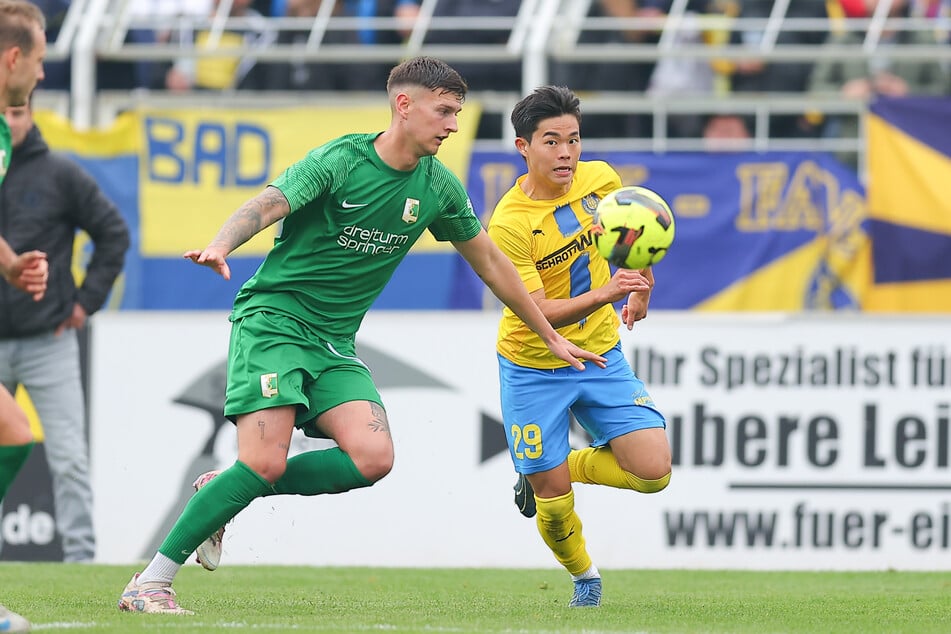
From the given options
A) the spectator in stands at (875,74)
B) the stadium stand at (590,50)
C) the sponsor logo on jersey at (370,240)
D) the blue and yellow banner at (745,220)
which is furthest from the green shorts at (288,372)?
the spectator in stands at (875,74)

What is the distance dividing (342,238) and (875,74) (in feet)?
24.9

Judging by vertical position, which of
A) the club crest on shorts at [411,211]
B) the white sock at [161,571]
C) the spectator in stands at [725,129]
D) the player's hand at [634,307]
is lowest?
the white sock at [161,571]

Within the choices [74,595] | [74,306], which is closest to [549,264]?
[74,595]

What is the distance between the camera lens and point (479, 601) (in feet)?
26.0

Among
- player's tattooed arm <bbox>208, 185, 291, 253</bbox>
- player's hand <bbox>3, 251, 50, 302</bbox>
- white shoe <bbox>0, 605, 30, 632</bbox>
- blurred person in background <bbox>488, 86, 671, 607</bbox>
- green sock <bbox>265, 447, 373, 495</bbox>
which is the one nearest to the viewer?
white shoe <bbox>0, 605, 30, 632</bbox>

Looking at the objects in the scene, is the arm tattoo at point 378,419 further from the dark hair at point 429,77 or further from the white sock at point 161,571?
the dark hair at point 429,77

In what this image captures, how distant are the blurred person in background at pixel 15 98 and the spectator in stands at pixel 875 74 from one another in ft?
26.1

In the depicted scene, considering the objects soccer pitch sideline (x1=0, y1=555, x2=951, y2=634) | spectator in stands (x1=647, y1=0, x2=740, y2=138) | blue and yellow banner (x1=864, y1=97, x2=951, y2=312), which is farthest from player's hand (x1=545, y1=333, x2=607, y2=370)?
spectator in stands (x1=647, y1=0, x2=740, y2=138)

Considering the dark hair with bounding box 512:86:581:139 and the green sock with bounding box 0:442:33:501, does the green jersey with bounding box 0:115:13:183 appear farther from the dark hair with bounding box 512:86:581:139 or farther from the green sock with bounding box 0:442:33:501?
the dark hair with bounding box 512:86:581:139

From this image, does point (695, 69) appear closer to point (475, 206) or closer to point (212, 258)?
point (475, 206)

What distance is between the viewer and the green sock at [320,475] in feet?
22.6

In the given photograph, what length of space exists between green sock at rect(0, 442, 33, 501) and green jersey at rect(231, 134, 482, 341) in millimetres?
1227

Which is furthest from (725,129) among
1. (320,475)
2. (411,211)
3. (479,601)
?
(320,475)

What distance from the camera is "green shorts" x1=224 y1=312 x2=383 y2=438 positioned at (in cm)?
679
